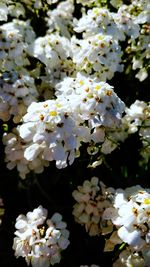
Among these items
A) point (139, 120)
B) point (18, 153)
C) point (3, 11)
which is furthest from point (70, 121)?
point (3, 11)

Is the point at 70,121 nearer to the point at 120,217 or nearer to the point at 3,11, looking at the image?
the point at 120,217

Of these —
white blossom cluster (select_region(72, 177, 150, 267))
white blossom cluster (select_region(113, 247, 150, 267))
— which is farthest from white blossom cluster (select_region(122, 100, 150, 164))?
white blossom cluster (select_region(113, 247, 150, 267))

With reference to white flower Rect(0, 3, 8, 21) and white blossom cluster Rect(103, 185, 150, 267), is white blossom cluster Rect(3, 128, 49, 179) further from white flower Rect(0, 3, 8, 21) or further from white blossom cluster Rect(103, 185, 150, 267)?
white flower Rect(0, 3, 8, 21)

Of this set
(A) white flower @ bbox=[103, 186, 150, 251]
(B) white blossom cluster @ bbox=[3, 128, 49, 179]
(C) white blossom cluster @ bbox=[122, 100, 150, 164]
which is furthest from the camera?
(C) white blossom cluster @ bbox=[122, 100, 150, 164]

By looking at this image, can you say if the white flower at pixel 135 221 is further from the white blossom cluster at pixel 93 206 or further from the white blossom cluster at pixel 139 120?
the white blossom cluster at pixel 139 120

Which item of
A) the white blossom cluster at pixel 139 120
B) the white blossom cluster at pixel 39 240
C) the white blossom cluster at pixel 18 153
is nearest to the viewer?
the white blossom cluster at pixel 39 240

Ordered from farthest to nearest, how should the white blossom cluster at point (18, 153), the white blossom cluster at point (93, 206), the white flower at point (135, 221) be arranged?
1. the white blossom cluster at point (18, 153)
2. the white blossom cluster at point (93, 206)
3. the white flower at point (135, 221)

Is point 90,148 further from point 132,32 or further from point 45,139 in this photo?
point 132,32

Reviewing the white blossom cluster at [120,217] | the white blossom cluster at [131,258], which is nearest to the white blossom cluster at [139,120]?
the white blossom cluster at [120,217]
